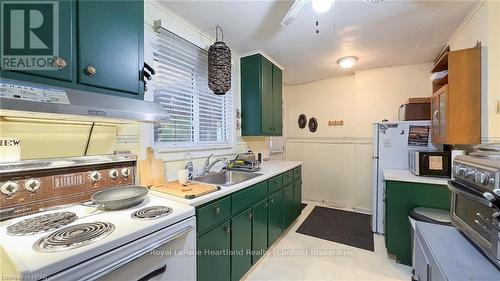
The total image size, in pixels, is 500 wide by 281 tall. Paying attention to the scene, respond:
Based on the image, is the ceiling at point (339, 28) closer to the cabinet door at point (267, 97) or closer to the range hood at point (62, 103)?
the cabinet door at point (267, 97)

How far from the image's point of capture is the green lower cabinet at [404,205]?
6.61ft

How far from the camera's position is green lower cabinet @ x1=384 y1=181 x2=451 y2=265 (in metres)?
2.01

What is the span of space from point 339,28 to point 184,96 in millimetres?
1702

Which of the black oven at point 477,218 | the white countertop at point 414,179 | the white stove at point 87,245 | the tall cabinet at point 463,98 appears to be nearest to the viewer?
the white stove at point 87,245

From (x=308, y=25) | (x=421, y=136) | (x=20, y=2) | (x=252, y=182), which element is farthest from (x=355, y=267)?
(x=20, y=2)

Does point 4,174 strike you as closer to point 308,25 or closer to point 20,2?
point 20,2

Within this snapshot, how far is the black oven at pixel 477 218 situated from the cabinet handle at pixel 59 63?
6.06 feet

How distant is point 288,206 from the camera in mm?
2682

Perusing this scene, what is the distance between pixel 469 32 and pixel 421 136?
3.79 ft

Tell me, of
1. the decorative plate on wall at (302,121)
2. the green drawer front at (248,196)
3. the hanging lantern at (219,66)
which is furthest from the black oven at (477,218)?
the decorative plate on wall at (302,121)

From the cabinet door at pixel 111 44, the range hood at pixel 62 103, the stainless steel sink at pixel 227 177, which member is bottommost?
the stainless steel sink at pixel 227 177

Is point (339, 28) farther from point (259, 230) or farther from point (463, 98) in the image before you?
point (259, 230)

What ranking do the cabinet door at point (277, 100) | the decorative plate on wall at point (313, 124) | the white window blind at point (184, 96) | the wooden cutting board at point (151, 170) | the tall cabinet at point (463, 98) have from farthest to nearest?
1. the decorative plate on wall at point (313, 124)
2. the cabinet door at point (277, 100)
3. the white window blind at point (184, 96)
4. the tall cabinet at point (463, 98)
5. the wooden cutting board at point (151, 170)

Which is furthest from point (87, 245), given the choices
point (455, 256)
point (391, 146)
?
point (391, 146)
